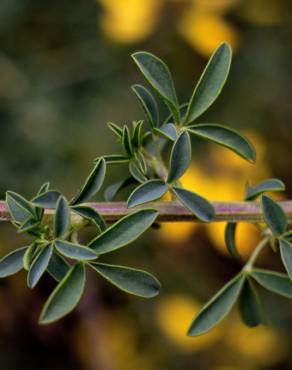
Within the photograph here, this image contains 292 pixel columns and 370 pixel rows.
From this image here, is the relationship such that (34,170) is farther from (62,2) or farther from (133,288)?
(133,288)

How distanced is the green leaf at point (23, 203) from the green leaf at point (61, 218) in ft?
0.08

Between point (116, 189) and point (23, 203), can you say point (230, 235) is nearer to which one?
point (116, 189)

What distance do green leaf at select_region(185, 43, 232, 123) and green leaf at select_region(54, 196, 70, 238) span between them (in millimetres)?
154

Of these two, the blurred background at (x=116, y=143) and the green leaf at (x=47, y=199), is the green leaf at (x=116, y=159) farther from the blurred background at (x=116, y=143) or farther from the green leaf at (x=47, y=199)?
the blurred background at (x=116, y=143)

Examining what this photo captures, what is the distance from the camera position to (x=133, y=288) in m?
0.59

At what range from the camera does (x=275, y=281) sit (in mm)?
721

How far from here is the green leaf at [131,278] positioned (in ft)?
1.92

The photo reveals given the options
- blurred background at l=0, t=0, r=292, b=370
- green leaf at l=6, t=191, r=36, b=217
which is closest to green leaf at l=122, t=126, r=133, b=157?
green leaf at l=6, t=191, r=36, b=217

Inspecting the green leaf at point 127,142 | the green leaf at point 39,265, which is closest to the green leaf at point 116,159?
the green leaf at point 127,142

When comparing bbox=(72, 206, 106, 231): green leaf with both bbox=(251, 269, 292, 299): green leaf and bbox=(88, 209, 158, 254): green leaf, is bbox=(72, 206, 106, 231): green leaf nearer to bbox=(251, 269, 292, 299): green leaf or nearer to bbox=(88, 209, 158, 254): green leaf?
bbox=(88, 209, 158, 254): green leaf

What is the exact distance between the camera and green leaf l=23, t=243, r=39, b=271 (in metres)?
0.56

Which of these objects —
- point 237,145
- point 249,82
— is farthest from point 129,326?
point 237,145

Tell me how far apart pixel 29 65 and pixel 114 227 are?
1.30 metres

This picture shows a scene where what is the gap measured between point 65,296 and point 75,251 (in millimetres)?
37
